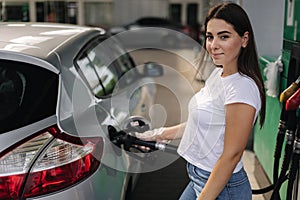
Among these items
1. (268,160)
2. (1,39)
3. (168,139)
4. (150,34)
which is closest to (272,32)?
(268,160)

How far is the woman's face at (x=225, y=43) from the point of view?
205 centimetres

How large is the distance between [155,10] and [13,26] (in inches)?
935

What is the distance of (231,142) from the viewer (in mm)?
1956

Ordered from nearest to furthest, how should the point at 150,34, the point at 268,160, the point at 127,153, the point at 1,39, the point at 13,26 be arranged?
1. the point at 1,39
2. the point at 127,153
3. the point at 13,26
4. the point at 268,160
5. the point at 150,34

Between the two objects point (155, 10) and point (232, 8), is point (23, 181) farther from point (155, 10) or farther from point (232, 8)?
point (155, 10)

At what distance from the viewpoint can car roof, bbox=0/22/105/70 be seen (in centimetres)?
237

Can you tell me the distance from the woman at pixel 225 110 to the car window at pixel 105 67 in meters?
1.02

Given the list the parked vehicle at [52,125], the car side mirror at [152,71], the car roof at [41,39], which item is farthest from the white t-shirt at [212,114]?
the car side mirror at [152,71]

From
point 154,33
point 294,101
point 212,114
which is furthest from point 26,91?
point 154,33

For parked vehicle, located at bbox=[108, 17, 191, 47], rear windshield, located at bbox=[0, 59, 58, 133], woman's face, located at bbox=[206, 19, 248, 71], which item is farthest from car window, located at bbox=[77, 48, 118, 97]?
parked vehicle, located at bbox=[108, 17, 191, 47]

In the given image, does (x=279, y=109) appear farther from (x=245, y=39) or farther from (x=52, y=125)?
(x=52, y=125)

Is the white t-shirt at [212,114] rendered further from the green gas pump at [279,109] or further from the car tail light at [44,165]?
the green gas pump at [279,109]

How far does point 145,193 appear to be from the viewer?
4188 millimetres

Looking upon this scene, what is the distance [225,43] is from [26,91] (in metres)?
1.03
